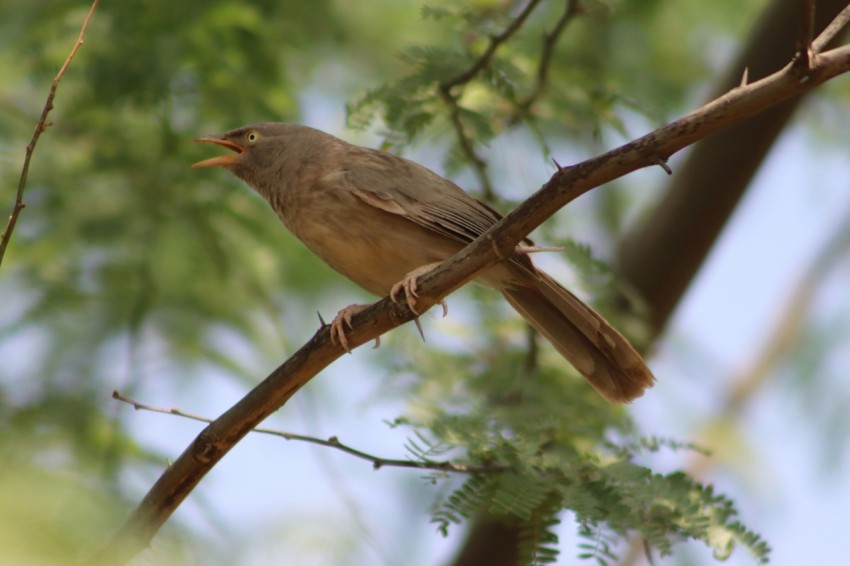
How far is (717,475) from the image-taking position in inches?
317

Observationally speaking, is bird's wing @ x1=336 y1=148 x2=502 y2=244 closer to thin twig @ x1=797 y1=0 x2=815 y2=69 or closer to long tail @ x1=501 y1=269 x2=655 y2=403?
long tail @ x1=501 y1=269 x2=655 y2=403

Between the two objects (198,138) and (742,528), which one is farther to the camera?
(198,138)

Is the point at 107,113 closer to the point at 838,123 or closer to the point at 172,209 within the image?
the point at 172,209

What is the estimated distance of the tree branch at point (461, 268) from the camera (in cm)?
247

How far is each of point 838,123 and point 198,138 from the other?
4.90 meters

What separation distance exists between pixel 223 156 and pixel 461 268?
2.49 m

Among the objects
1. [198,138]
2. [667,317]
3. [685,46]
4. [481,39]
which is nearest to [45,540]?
[198,138]

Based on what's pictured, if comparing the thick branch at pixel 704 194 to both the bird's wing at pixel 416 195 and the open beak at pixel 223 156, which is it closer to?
the bird's wing at pixel 416 195

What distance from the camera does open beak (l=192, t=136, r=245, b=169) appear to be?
195 inches

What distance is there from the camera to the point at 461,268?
298cm

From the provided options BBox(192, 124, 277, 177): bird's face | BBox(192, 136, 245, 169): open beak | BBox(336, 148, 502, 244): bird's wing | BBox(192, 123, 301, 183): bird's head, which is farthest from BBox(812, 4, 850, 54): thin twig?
BBox(192, 136, 245, 169): open beak

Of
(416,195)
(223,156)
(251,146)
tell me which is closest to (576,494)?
(416,195)

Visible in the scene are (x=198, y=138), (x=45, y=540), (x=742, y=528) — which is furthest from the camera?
(x=198, y=138)

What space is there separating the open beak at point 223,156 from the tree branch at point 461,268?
76.5 inches
